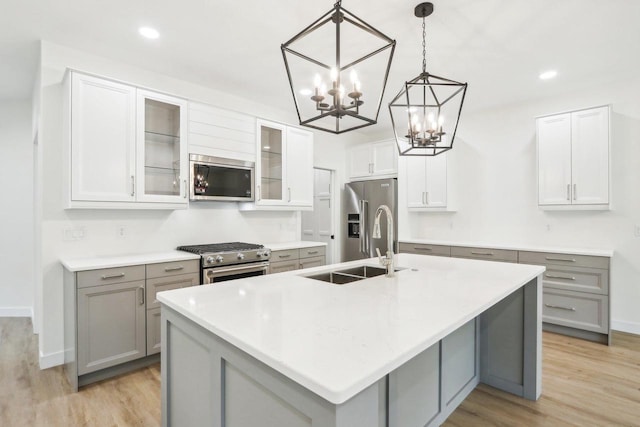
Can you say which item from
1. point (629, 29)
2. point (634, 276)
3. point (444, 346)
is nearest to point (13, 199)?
point (444, 346)

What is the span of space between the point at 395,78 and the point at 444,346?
275 cm

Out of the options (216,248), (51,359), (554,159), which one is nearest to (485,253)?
(554,159)

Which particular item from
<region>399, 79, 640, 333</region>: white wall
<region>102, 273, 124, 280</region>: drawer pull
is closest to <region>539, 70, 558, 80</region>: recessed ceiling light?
<region>399, 79, 640, 333</region>: white wall

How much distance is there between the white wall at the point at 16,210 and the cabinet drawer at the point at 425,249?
4913 millimetres

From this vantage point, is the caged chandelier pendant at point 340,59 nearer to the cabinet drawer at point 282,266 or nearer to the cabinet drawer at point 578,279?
the cabinet drawer at point 282,266

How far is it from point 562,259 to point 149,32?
4.49m

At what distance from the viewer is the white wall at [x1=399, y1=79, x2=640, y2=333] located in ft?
11.7

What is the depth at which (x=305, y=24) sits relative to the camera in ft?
8.41

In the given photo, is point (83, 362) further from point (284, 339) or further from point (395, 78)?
point (395, 78)

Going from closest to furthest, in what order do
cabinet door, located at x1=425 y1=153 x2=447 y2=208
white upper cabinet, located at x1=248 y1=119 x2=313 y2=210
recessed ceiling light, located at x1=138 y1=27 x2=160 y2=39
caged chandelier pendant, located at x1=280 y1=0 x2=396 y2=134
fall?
1. caged chandelier pendant, located at x1=280 y1=0 x2=396 y2=134
2. recessed ceiling light, located at x1=138 y1=27 x2=160 y2=39
3. white upper cabinet, located at x1=248 y1=119 x2=313 y2=210
4. cabinet door, located at x1=425 y1=153 x2=447 y2=208

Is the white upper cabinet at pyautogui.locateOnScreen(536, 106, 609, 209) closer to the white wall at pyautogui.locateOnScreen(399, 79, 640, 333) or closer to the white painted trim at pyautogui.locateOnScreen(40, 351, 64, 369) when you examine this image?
the white wall at pyautogui.locateOnScreen(399, 79, 640, 333)

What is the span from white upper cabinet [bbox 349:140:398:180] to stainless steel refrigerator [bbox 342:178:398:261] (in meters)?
0.14

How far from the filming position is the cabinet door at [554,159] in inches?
144

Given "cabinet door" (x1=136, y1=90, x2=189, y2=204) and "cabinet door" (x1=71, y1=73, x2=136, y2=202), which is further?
"cabinet door" (x1=136, y1=90, x2=189, y2=204)
